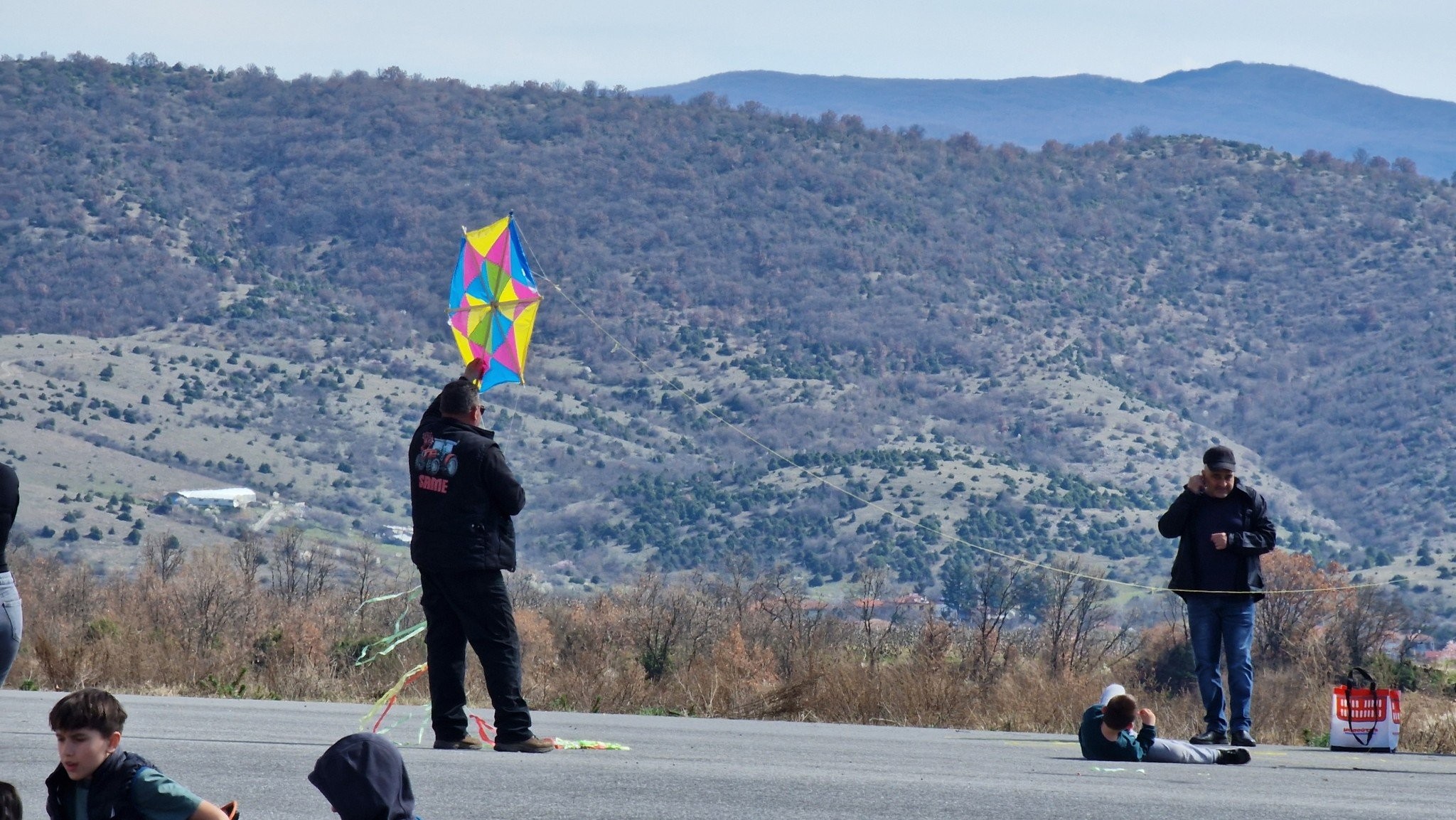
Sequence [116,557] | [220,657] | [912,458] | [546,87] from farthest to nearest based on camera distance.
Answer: [546,87] < [912,458] < [116,557] < [220,657]

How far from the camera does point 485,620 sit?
28.1 ft

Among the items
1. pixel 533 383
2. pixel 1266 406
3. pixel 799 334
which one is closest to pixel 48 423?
pixel 533 383

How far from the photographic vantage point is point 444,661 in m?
8.79

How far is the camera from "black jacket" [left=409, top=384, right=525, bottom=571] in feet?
27.8

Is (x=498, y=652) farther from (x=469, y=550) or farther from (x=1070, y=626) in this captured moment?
(x=1070, y=626)

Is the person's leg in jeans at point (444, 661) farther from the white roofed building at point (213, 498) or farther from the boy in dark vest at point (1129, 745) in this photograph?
the white roofed building at point (213, 498)

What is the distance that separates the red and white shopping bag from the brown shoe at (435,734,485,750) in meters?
4.86

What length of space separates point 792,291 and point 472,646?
121m

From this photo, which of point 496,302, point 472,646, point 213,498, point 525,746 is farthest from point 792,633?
point 213,498

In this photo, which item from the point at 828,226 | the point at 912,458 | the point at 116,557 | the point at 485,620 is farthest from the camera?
the point at 828,226

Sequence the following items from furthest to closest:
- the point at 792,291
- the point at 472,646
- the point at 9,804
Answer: the point at 792,291 < the point at 472,646 < the point at 9,804

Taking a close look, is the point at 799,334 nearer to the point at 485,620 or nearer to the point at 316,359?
the point at 316,359

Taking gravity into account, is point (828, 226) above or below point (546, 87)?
below

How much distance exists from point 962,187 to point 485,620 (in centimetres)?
13861
